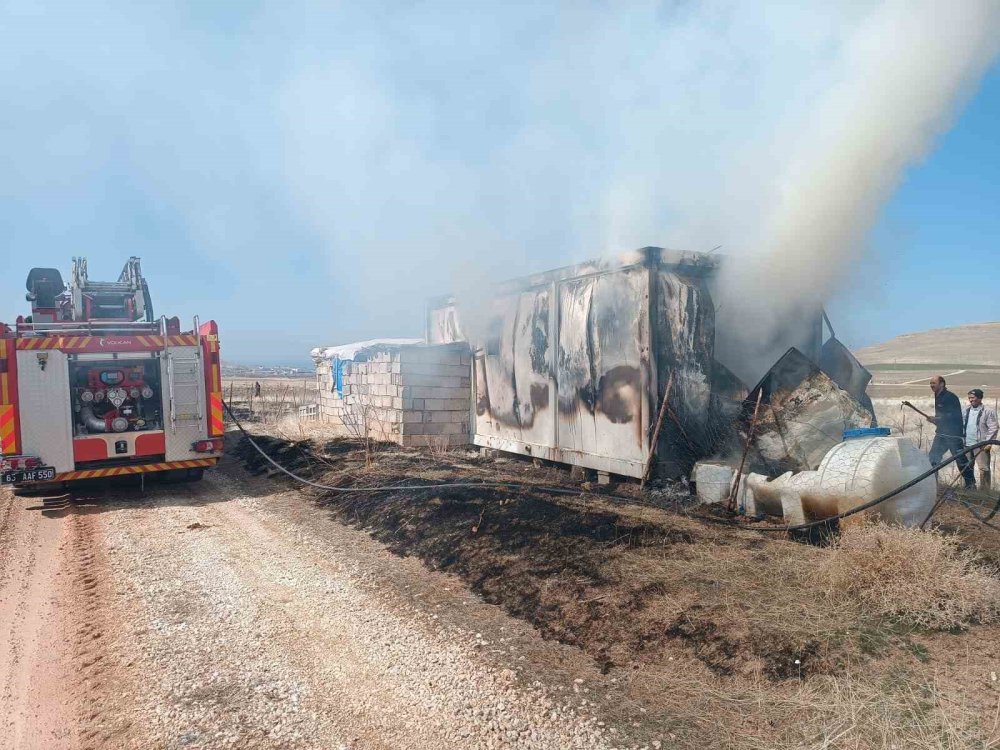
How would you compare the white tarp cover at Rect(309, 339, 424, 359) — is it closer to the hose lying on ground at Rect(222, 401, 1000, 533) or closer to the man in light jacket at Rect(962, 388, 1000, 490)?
the hose lying on ground at Rect(222, 401, 1000, 533)

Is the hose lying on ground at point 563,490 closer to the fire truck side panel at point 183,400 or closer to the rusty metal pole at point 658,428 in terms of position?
the rusty metal pole at point 658,428

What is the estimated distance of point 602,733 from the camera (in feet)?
10.5

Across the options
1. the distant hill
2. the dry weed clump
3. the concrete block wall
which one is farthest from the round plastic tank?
the distant hill

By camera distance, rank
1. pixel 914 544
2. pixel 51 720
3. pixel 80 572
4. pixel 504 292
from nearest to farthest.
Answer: pixel 51 720
pixel 914 544
pixel 80 572
pixel 504 292

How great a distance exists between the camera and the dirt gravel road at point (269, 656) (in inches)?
130

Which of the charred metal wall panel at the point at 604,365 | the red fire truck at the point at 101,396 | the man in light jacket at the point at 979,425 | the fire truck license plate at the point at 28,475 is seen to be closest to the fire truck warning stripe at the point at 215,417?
the red fire truck at the point at 101,396

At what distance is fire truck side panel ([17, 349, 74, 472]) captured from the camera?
8438 mm

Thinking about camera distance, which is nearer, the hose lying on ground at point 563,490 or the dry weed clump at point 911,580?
the dry weed clump at point 911,580

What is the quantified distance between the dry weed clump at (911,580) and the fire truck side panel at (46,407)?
353 inches

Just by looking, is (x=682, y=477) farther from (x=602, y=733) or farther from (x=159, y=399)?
(x=159, y=399)

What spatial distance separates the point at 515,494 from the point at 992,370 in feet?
133

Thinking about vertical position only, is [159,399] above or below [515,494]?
above

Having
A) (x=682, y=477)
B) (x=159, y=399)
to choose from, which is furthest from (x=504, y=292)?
(x=159, y=399)

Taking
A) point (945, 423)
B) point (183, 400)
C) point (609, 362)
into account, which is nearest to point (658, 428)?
point (609, 362)
